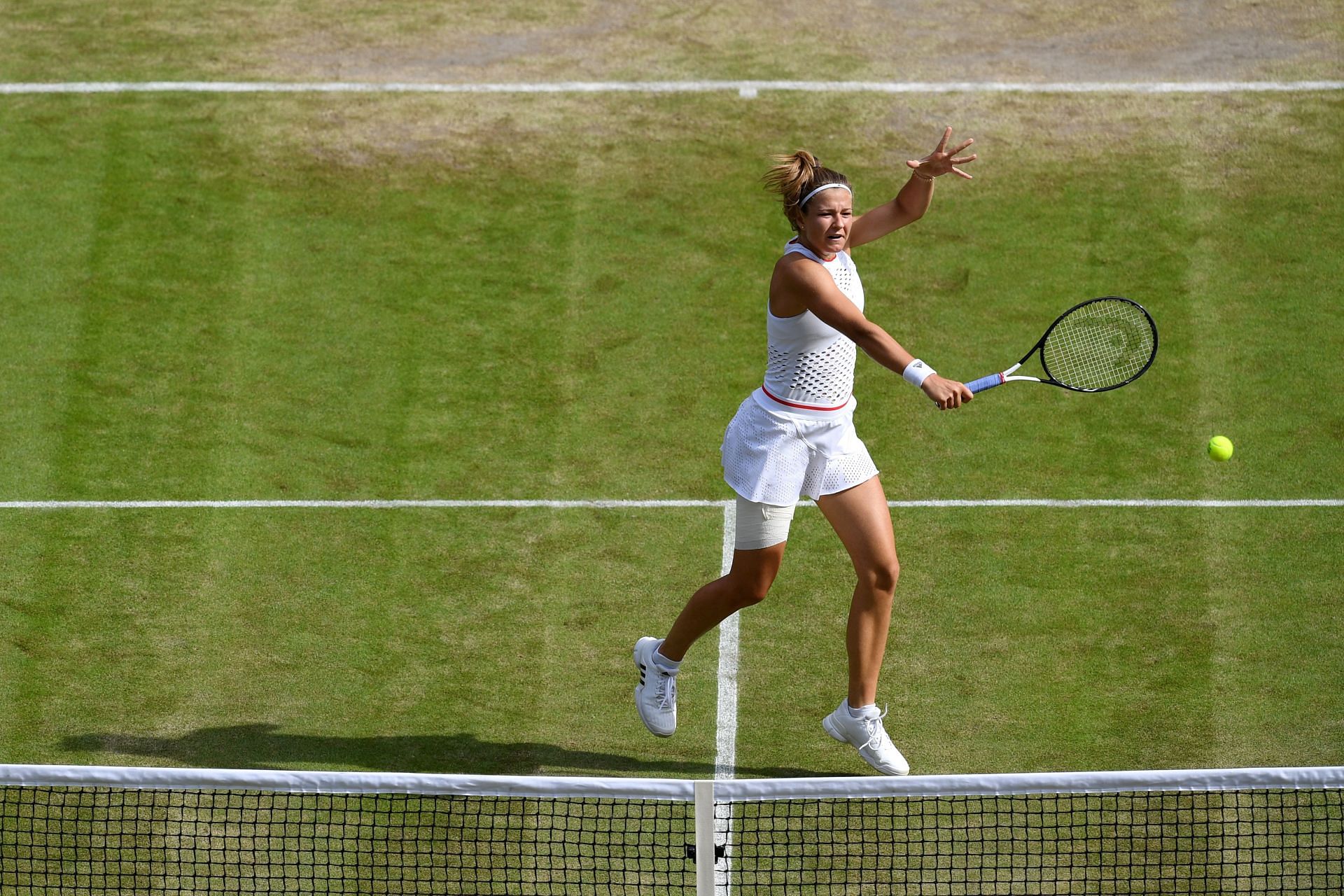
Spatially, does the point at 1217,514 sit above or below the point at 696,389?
below

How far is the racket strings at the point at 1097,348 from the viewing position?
7.94 m

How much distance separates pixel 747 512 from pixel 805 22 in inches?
284

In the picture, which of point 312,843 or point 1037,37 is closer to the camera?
point 312,843

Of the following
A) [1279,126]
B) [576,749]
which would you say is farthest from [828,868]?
[1279,126]

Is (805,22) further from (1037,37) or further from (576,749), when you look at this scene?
(576,749)

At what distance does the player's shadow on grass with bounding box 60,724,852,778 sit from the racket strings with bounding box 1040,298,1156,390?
231 cm

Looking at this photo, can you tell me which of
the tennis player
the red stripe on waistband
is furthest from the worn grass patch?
the red stripe on waistband

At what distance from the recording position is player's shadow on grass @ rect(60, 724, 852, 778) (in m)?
7.52

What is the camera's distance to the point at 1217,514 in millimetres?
9117

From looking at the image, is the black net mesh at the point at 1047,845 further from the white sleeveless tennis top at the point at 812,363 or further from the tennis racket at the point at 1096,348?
the tennis racket at the point at 1096,348

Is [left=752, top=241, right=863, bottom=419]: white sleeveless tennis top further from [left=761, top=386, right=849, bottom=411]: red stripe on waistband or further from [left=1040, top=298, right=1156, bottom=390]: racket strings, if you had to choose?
[left=1040, top=298, right=1156, bottom=390]: racket strings

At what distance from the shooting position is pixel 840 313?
658cm

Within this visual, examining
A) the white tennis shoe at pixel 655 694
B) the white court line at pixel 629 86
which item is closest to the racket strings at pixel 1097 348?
the white tennis shoe at pixel 655 694

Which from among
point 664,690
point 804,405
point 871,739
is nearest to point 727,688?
point 664,690
